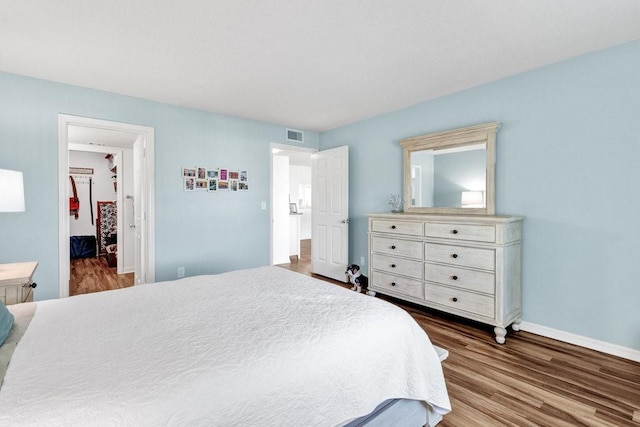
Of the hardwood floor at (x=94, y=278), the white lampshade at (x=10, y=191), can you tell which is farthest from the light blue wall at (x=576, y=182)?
the hardwood floor at (x=94, y=278)

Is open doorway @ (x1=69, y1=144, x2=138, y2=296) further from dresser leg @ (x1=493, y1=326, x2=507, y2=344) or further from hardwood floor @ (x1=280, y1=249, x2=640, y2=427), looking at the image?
dresser leg @ (x1=493, y1=326, x2=507, y2=344)

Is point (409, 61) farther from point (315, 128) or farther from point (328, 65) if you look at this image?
point (315, 128)

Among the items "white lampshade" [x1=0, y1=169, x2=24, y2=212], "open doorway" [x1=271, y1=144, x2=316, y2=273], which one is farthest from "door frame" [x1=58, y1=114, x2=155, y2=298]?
"open doorway" [x1=271, y1=144, x2=316, y2=273]

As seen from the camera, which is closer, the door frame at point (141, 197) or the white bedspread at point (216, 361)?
the white bedspread at point (216, 361)

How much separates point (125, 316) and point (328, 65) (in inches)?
93.1

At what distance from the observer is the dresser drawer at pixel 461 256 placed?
2.71 m

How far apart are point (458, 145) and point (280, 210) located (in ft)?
12.3

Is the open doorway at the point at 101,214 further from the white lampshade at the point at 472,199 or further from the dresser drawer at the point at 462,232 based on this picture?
the white lampshade at the point at 472,199

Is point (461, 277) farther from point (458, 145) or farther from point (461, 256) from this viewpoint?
point (458, 145)

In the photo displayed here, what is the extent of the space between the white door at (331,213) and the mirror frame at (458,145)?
0.98 meters

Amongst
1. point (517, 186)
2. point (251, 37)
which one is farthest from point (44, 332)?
point (517, 186)

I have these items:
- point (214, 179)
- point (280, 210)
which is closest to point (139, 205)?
point (214, 179)

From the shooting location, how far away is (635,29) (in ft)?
7.07

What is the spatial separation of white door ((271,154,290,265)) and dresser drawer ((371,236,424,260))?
108 inches
